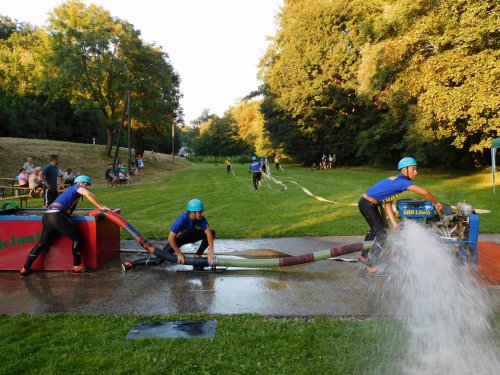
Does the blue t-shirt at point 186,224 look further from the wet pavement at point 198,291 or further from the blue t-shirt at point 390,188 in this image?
the blue t-shirt at point 390,188

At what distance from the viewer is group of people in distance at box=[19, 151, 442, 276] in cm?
667

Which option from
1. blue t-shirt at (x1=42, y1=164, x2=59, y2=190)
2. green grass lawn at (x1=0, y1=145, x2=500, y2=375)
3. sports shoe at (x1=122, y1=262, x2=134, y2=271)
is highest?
blue t-shirt at (x1=42, y1=164, x2=59, y2=190)

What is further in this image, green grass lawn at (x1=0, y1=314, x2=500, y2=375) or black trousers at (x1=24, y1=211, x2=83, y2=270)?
black trousers at (x1=24, y1=211, x2=83, y2=270)

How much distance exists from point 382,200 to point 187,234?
3446 mm

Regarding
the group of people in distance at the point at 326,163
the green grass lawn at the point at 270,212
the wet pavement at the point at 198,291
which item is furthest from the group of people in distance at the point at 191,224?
the group of people in distance at the point at 326,163

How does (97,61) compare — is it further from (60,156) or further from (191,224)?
(191,224)

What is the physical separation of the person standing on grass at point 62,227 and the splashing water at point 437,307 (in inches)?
202

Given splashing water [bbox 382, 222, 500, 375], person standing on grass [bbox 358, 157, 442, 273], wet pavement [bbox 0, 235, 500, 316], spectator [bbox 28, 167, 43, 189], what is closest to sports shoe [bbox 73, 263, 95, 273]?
wet pavement [bbox 0, 235, 500, 316]

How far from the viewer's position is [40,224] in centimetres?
752

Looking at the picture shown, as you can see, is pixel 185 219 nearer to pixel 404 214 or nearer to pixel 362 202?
pixel 362 202

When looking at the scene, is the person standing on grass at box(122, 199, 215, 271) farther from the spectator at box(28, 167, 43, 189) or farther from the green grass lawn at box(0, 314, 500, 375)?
the spectator at box(28, 167, 43, 189)

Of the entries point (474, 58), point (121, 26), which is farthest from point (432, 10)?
point (121, 26)

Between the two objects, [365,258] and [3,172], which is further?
[3,172]

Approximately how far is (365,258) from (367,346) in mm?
2971
